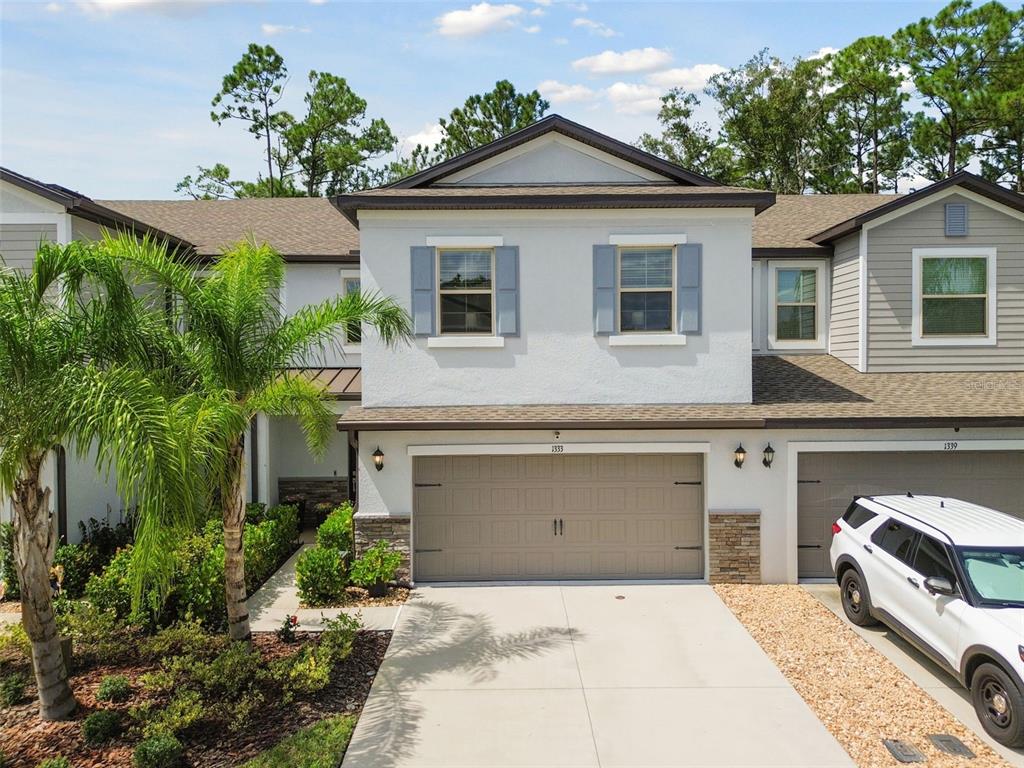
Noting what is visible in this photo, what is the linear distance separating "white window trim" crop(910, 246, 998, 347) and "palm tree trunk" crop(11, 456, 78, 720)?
518 inches

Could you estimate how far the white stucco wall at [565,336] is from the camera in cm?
1088

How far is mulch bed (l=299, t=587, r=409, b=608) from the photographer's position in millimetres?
10227

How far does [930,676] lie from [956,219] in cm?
822

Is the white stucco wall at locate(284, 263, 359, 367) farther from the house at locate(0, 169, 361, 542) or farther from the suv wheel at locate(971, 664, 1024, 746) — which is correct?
the suv wheel at locate(971, 664, 1024, 746)

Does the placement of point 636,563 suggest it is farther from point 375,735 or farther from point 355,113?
point 355,113

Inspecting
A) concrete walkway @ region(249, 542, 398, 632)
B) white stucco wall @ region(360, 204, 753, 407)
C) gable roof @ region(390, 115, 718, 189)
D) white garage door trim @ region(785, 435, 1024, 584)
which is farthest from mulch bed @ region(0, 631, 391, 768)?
gable roof @ region(390, 115, 718, 189)

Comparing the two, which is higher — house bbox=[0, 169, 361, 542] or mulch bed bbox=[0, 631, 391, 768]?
house bbox=[0, 169, 361, 542]

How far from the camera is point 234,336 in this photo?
7.70m

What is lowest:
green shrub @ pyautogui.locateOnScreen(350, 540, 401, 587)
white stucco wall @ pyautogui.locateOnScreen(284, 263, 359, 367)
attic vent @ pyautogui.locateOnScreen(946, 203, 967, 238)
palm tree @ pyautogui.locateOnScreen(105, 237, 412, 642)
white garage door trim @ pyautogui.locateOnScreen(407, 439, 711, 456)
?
green shrub @ pyautogui.locateOnScreen(350, 540, 401, 587)

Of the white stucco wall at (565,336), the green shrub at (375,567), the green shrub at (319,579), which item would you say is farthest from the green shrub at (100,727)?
the white stucco wall at (565,336)

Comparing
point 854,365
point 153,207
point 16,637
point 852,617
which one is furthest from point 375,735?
point 153,207

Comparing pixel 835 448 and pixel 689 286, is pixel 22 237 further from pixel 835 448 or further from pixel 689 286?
pixel 835 448

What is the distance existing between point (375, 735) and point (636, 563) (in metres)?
5.62

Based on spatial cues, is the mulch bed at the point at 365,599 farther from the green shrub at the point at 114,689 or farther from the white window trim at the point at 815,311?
the white window trim at the point at 815,311
